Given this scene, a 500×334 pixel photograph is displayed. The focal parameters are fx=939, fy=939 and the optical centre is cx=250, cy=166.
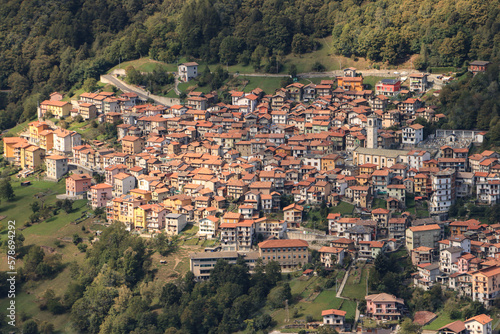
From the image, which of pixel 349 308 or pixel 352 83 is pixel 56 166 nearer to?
pixel 352 83

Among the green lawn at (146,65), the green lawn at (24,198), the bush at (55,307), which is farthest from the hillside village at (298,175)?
the bush at (55,307)

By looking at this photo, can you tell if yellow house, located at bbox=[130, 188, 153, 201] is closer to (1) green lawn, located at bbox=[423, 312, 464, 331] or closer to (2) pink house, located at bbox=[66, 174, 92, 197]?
Answer: (2) pink house, located at bbox=[66, 174, 92, 197]

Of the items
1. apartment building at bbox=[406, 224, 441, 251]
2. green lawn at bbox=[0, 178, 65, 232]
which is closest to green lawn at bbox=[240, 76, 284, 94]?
green lawn at bbox=[0, 178, 65, 232]

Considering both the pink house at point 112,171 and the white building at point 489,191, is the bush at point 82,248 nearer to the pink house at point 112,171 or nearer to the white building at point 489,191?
the pink house at point 112,171

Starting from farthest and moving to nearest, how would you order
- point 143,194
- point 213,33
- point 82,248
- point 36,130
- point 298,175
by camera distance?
1. point 213,33
2. point 36,130
3. point 143,194
4. point 298,175
5. point 82,248

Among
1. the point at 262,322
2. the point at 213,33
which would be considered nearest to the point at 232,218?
the point at 262,322

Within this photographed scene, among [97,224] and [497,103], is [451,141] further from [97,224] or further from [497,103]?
[97,224]
